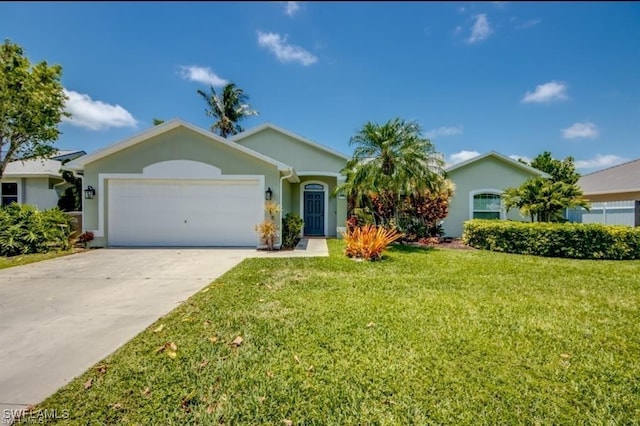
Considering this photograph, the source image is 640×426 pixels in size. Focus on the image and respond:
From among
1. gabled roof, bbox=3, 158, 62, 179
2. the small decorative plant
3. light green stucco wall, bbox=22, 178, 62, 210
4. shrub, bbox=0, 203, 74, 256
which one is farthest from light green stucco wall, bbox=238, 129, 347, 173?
light green stucco wall, bbox=22, 178, 62, 210

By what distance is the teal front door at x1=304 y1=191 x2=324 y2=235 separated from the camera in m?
16.6

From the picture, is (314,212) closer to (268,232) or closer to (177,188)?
(268,232)

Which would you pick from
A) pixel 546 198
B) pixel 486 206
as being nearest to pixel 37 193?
pixel 486 206

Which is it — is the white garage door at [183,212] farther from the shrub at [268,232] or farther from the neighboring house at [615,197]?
the neighboring house at [615,197]

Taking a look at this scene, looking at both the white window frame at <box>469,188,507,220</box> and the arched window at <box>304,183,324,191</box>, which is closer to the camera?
the white window frame at <box>469,188,507,220</box>

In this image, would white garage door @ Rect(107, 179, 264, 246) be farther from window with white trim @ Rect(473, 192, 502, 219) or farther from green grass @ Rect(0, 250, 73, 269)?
window with white trim @ Rect(473, 192, 502, 219)

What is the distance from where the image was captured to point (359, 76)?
1366cm

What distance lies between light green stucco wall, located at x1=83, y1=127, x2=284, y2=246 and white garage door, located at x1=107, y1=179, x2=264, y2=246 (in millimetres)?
470

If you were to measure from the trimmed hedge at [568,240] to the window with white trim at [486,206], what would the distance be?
161 inches

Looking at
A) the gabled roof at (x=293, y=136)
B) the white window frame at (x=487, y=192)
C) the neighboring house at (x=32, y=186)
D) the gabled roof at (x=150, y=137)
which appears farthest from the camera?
the neighboring house at (x=32, y=186)

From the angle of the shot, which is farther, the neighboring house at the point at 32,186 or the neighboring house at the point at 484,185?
the neighboring house at the point at 32,186

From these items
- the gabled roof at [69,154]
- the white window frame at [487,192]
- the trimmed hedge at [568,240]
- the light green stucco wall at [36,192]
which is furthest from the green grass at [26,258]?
the white window frame at [487,192]

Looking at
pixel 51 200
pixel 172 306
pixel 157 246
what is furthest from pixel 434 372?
pixel 51 200

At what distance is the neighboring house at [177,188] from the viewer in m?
11.8
